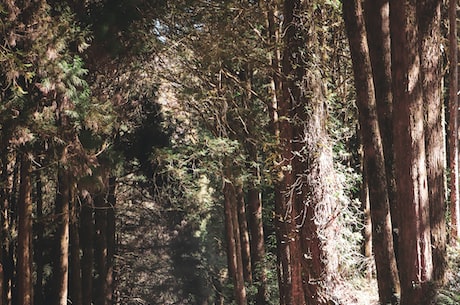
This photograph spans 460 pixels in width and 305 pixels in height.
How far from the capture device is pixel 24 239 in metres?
9.71

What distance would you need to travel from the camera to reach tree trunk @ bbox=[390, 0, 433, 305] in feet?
20.1

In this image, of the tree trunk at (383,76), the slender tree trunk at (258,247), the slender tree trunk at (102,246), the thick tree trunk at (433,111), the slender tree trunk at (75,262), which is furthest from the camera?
the slender tree trunk at (102,246)

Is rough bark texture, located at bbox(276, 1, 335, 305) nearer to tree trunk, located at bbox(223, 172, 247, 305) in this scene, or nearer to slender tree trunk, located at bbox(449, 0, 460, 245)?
slender tree trunk, located at bbox(449, 0, 460, 245)

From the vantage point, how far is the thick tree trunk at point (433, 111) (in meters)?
6.89

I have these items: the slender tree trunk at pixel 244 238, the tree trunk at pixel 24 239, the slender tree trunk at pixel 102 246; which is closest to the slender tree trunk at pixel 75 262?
the tree trunk at pixel 24 239

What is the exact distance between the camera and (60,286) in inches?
396

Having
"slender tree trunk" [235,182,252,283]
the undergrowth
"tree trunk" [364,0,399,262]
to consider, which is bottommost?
the undergrowth

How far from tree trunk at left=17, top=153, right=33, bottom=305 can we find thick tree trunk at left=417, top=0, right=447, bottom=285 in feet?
22.8

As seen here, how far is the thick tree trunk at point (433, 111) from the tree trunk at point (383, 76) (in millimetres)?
758

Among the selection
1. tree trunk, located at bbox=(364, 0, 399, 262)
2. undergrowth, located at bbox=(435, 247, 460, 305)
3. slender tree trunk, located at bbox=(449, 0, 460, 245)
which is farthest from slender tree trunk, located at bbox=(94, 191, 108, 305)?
undergrowth, located at bbox=(435, 247, 460, 305)

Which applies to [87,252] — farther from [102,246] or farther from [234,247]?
[234,247]

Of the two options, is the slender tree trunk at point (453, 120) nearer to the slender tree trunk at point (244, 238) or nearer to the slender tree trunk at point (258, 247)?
the slender tree trunk at point (258, 247)

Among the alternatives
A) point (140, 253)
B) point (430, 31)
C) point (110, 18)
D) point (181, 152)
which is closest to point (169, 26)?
point (110, 18)

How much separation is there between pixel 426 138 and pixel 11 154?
7275 millimetres
